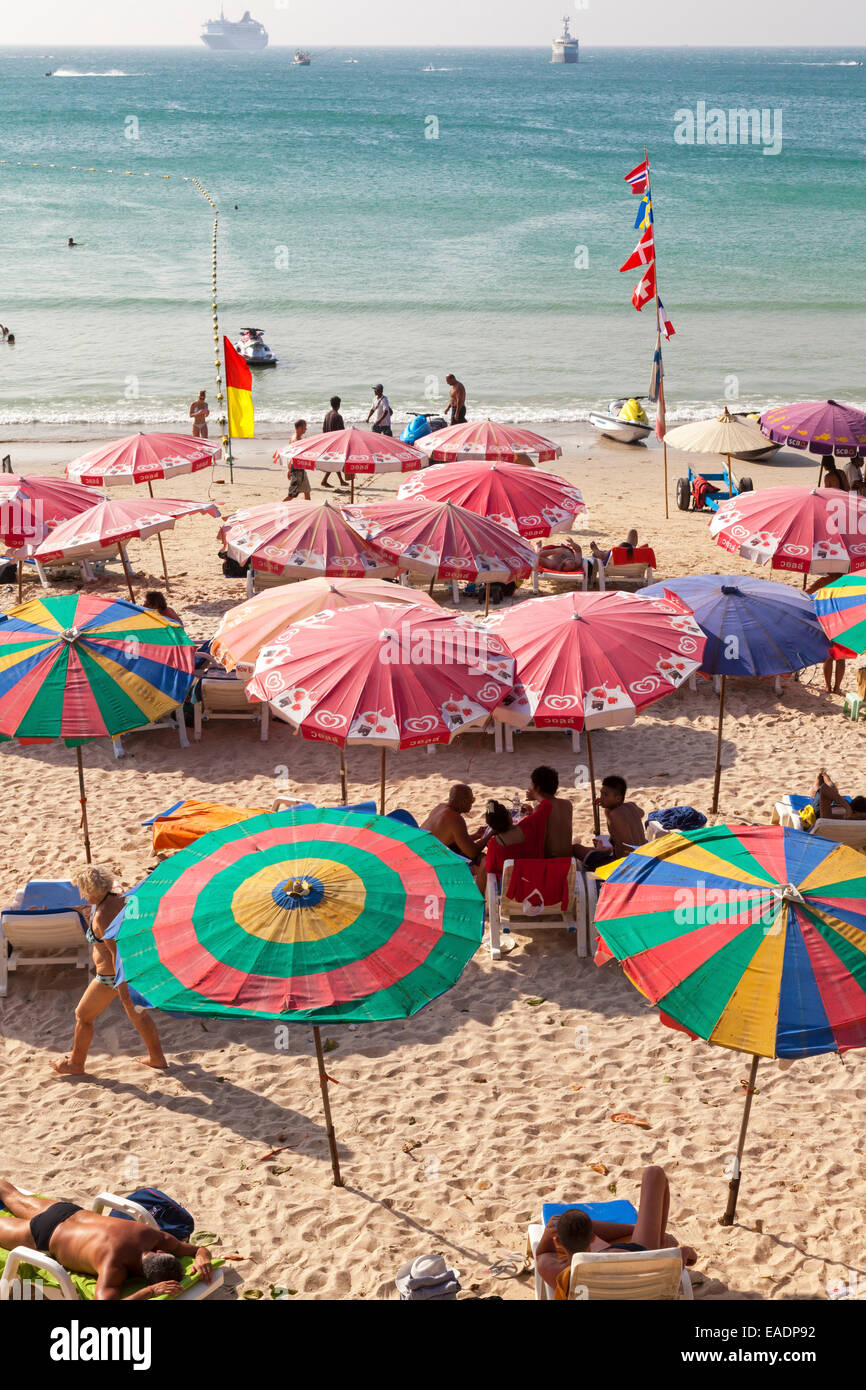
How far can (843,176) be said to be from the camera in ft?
219

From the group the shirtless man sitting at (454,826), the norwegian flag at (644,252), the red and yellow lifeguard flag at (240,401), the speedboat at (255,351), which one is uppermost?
the norwegian flag at (644,252)

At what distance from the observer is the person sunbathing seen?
4.83m

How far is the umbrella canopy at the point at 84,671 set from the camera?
7.19 m

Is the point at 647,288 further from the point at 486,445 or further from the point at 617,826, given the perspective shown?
the point at 617,826

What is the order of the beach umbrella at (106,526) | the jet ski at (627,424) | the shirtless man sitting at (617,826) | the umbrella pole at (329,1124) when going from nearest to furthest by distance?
the umbrella pole at (329,1124) < the shirtless man sitting at (617,826) < the beach umbrella at (106,526) < the jet ski at (627,424)

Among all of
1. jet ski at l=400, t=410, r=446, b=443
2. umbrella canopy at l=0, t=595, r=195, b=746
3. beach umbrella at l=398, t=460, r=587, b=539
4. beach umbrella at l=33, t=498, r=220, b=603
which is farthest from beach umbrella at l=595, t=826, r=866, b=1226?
jet ski at l=400, t=410, r=446, b=443

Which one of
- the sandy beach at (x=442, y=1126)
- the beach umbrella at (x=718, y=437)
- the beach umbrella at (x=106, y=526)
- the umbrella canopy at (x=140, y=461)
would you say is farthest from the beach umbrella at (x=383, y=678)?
the beach umbrella at (x=718, y=437)

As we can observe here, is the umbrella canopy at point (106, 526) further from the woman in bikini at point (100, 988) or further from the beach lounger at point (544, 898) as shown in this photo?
the beach lounger at point (544, 898)

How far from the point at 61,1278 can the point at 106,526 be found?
770 centimetres

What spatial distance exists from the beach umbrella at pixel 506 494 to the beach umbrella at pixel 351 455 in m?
1.67

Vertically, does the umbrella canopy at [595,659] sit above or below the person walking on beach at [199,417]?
below

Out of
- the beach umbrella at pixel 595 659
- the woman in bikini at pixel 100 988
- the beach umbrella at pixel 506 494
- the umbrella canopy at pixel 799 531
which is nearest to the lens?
the woman in bikini at pixel 100 988

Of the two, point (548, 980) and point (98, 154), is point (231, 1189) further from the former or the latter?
point (98, 154)
